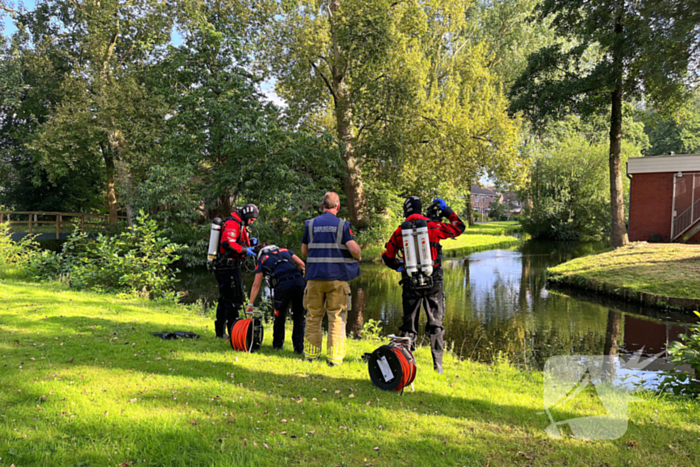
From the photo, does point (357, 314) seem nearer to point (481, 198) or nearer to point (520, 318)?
point (520, 318)

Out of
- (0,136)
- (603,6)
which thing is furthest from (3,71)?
(603,6)

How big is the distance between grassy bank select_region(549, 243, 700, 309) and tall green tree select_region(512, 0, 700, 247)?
3.76 metres

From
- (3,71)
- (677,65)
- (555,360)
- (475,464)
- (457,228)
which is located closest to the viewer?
(475,464)

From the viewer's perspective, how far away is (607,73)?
19.0 meters

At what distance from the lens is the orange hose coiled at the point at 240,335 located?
20.0 ft

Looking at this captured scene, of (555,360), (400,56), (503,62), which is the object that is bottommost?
(555,360)

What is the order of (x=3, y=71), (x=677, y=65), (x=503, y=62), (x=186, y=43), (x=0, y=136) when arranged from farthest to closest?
(x=503, y=62)
(x=0, y=136)
(x=3, y=71)
(x=186, y=43)
(x=677, y=65)

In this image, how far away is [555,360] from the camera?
893 cm

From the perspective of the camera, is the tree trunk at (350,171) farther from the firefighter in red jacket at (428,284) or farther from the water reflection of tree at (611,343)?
the firefighter in red jacket at (428,284)

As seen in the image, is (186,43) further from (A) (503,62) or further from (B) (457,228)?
(A) (503,62)

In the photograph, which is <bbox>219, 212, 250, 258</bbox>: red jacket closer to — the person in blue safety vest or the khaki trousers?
the person in blue safety vest

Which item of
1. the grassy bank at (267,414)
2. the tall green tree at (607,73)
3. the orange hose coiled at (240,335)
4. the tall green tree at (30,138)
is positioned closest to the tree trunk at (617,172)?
the tall green tree at (607,73)

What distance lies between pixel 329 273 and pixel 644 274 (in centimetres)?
1419

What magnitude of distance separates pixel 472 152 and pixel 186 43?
1606cm
